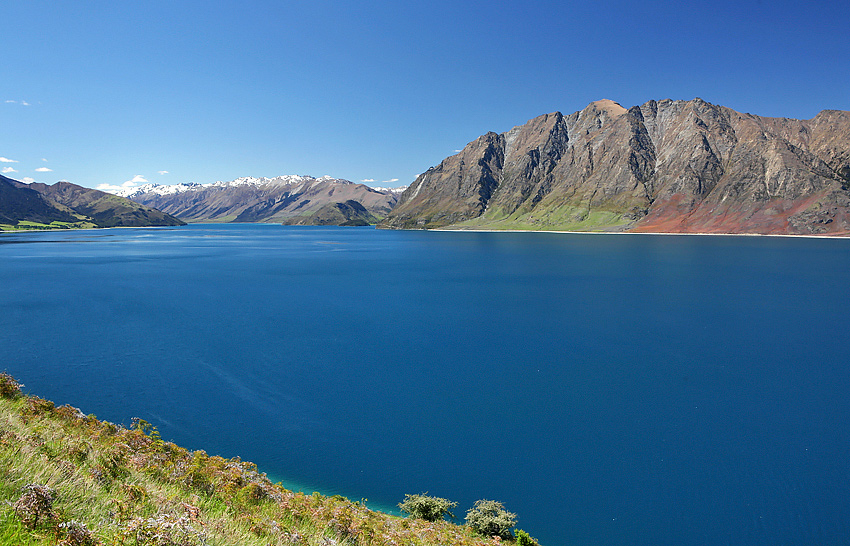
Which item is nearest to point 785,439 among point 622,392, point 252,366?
point 622,392

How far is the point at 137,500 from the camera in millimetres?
9227

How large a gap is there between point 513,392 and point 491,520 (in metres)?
16.0

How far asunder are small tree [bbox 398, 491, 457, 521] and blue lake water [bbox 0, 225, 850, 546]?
240 centimetres

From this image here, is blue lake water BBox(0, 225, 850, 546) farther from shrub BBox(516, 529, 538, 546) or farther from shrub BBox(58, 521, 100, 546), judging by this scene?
shrub BBox(58, 521, 100, 546)

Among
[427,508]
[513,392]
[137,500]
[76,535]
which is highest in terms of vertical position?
[76,535]

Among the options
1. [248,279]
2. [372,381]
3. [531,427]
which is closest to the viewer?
[531,427]

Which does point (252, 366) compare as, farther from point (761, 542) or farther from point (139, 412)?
point (761, 542)

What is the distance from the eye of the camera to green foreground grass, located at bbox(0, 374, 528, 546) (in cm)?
661

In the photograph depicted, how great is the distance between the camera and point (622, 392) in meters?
32.3

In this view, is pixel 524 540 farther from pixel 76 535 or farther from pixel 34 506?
pixel 34 506

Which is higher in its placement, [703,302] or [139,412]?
[703,302]

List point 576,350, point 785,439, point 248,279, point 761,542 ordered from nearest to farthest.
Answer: point 761,542 < point 785,439 < point 576,350 < point 248,279

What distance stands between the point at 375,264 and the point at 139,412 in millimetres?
91402

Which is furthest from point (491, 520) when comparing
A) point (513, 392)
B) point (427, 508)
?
point (513, 392)
